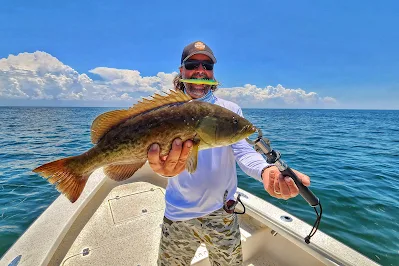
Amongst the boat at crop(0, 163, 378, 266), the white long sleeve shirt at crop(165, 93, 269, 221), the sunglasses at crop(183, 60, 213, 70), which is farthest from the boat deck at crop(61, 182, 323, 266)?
the sunglasses at crop(183, 60, 213, 70)

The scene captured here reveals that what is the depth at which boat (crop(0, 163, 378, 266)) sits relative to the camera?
11.0 ft

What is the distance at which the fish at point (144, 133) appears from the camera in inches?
82.3

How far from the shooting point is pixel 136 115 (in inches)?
85.0

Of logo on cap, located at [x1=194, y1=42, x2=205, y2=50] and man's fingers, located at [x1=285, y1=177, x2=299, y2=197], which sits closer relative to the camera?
man's fingers, located at [x1=285, y1=177, x2=299, y2=197]

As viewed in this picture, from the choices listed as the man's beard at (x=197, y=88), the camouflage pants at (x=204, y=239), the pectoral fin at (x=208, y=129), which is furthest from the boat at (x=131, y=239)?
the man's beard at (x=197, y=88)

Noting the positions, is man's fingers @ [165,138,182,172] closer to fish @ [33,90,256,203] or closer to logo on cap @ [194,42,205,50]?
fish @ [33,90,256,203]

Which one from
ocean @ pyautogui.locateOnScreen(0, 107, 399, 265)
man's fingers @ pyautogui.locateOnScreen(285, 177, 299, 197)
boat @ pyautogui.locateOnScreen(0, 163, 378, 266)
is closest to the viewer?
man's fingers @ pyautogui.locateOnScreen(285, 177, 299, 197)

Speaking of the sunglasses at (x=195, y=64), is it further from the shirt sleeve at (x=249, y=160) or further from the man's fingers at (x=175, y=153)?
the man's fingers at (x=175, y=153)

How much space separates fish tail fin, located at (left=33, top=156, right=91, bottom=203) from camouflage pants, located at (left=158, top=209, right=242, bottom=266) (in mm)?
1083

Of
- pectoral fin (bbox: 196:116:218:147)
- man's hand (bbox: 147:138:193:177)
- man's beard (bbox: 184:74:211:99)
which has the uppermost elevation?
man's beard (bbox: 184:74:211:99)

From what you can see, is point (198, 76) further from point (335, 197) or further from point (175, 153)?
point (335, 197)

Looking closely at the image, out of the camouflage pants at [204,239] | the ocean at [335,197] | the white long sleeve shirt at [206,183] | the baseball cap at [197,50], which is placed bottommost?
the ocean at [335,197]

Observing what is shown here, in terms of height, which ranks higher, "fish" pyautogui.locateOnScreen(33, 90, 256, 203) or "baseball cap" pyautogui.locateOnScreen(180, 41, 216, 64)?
"baseball cap" pyautogui.locateOnScreen(180, 41, 216, 64)

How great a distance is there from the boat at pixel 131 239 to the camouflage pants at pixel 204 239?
109 centimetres
